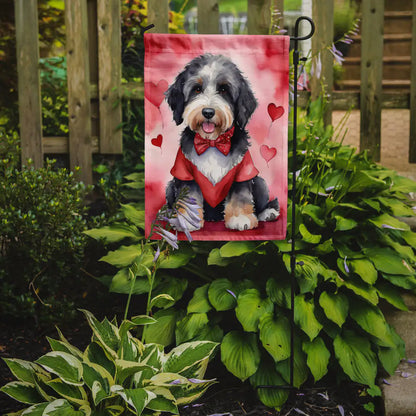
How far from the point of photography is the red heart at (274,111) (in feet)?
8.00

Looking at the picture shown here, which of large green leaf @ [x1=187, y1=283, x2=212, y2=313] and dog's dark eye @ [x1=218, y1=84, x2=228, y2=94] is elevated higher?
dog's dark eye @ [x1=218, y1=84, x2=228, y2=94]

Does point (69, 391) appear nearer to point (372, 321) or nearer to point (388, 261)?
point (372, 321)

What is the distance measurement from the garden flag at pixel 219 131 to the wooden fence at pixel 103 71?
159 cm

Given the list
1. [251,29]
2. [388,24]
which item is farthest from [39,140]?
[388,24]

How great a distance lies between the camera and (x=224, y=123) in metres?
2.34

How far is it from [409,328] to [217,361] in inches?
39.3

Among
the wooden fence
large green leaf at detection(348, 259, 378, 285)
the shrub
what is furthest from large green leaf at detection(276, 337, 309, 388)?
the wooden fence

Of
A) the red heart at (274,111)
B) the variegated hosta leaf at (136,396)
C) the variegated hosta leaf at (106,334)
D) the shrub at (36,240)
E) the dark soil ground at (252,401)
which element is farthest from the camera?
the shrub at (36,240)

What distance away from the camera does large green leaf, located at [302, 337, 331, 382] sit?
2525 mm

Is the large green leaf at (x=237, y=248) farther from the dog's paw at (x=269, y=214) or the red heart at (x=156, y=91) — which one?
the red heart at (x=156, y=91)

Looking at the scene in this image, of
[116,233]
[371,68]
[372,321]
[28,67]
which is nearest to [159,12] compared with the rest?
[28,67]

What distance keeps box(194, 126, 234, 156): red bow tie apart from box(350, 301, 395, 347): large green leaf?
978 mm

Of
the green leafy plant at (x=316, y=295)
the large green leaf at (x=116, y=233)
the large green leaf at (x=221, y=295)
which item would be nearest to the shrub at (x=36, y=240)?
the large green leaf at (x=116, y=233)

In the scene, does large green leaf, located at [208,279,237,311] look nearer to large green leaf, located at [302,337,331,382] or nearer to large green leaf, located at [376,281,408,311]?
large green leaf, located at [302,337,331,382]
